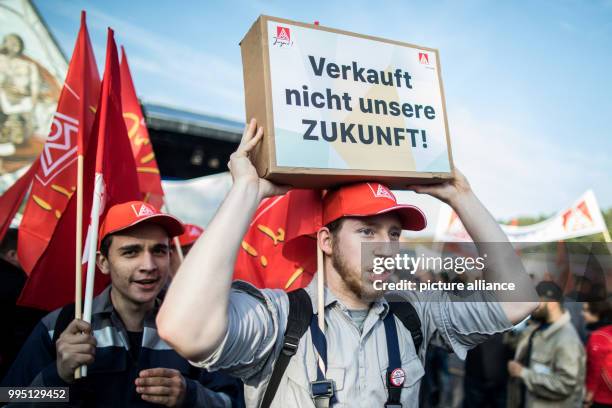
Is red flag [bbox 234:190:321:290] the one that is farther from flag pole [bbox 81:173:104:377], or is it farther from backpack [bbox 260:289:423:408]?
flag pole [bbox 81:173:104:377]

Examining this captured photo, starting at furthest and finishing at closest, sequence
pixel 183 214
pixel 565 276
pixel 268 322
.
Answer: pixel 183 214 < pixel 565 276 < pixel 268 322

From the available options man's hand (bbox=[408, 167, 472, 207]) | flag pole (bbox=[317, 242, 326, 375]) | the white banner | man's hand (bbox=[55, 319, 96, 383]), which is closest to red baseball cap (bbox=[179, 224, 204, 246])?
man's hand (bbox=[55, 319, 96, 383])

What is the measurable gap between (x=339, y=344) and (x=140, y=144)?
2694mm

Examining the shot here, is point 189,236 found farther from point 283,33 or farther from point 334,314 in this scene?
point 283,33

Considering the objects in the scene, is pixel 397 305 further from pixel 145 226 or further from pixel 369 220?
pixel 145 226

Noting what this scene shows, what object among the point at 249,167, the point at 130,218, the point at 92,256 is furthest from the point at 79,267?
the point at 249,167

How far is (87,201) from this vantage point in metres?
2.75

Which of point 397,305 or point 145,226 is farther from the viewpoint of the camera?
point 145,226

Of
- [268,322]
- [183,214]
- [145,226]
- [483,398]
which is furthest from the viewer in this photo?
[183,214]

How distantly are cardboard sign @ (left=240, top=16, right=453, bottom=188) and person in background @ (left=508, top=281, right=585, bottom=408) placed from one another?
9.96ft

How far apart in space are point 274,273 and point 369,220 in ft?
3.11

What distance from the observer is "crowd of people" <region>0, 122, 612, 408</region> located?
1.56m

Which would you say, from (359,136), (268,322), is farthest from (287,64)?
(268,322)

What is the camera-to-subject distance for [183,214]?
24.5 feet
